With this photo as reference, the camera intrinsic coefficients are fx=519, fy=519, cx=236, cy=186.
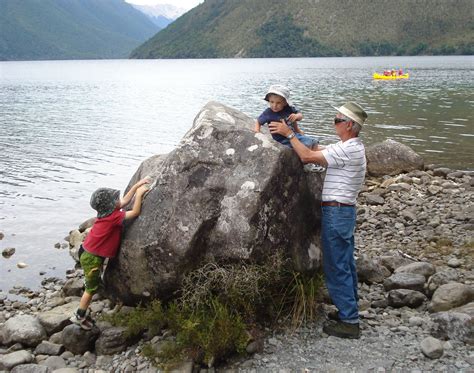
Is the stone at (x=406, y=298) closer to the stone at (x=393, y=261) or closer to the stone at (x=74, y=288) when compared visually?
the stone at (x=393, y=261)

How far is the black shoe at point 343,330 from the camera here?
22.0 ft

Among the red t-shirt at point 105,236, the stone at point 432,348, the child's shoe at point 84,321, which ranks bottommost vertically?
the stone at point 432,348

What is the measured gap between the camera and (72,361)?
6918 mm

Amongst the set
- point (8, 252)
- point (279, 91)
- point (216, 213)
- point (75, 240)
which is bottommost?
point (8, 252)

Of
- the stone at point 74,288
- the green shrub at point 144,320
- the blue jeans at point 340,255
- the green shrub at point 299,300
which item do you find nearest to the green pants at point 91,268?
the green shrub at point 144,320

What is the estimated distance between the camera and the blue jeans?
670cm

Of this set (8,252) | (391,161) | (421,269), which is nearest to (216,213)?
(421,269)

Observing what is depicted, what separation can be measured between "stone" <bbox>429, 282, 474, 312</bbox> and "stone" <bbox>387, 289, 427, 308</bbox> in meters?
0.24

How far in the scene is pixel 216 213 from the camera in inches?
277

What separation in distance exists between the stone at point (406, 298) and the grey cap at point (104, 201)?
4.26 meters

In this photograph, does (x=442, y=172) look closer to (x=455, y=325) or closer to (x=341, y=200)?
(x=455, y=325)

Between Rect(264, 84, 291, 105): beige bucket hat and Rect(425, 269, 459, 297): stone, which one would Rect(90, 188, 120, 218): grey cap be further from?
Rect(425, 269, 459, 297): stone

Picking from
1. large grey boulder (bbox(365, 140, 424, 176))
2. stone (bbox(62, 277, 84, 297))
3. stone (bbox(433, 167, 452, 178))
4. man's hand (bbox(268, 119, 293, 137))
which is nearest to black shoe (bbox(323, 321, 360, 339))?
man's hand (bbox(268, 119, 293, 137))

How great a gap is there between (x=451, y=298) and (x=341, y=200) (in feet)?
7.41
